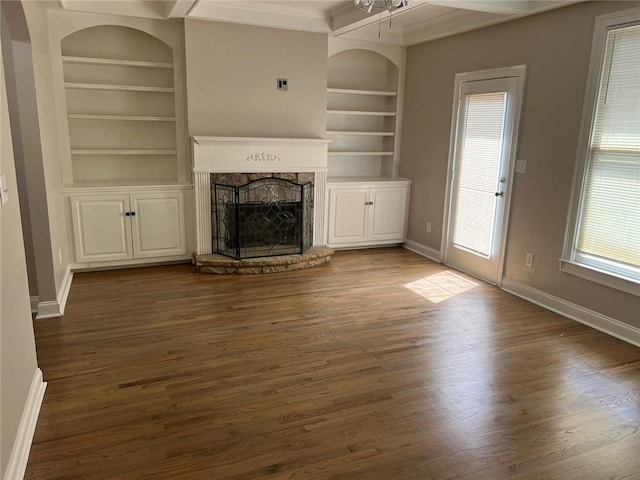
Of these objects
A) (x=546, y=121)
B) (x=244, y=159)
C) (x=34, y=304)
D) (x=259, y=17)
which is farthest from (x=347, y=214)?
(x=34, y=304)

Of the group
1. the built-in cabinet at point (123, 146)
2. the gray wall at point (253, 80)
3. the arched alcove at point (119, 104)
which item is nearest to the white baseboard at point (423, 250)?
the gray wall at point (253, 80)

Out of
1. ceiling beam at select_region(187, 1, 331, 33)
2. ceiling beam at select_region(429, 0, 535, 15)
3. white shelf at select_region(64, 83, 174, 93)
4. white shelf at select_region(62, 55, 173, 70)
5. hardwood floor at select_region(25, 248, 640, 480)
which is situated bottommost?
hardwood floor at select_region(25, 248, 640, 480)

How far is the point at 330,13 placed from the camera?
4.96 metres

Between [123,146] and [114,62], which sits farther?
[123,146]

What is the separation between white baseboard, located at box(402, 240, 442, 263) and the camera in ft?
18.2

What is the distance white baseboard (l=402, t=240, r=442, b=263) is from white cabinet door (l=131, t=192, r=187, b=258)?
2.75 metres

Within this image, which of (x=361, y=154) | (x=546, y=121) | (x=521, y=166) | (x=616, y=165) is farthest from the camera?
(x=361, y=154)

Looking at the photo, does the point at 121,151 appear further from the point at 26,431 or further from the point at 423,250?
the point at 423,250

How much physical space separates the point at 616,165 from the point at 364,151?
126 inches

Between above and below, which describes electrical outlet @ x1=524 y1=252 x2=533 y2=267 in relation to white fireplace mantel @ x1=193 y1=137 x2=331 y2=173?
below

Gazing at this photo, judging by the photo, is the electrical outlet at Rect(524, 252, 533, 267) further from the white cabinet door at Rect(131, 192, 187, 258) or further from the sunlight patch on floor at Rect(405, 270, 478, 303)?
the white cabinet door at Rect(131, 192, 187, 258)

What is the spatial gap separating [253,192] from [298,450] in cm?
327

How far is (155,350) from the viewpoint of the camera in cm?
320

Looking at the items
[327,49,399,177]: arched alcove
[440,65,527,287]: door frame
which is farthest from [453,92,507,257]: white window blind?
[327,49,399,177]: arched alcove
